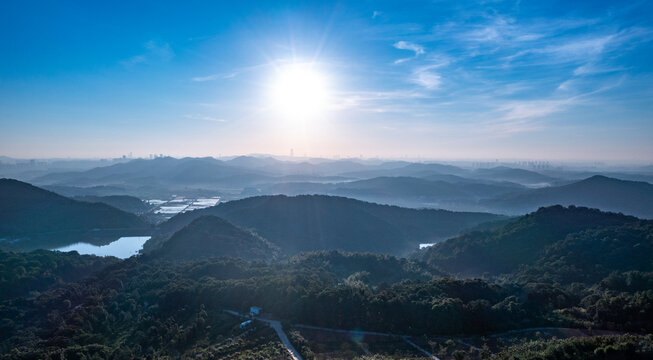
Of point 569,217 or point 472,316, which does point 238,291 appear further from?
point 569,217

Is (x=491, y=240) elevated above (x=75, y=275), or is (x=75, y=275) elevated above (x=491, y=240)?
(x=491, y=240)

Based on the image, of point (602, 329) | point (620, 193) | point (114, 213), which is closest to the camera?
point (602, 329)

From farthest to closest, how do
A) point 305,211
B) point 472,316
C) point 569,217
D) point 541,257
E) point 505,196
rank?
point 505,196 → point 305,211 → point 569,217 → point 541,257 → point 472,316

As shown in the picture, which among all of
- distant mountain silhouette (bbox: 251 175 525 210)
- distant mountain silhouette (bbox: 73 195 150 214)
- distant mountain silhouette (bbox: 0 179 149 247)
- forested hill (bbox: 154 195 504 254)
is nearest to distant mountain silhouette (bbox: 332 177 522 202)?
distant mountain silhouette (bbox: 251 175 525 210)

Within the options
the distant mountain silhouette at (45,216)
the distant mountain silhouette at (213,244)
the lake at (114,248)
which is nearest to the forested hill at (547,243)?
the distant mountain silhouette at (213,244)

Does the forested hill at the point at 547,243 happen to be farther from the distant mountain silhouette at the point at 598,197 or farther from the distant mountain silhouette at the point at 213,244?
the distant mountain silhouette at the point at 598,197

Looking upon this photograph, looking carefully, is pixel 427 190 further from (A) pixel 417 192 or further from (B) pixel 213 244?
(B) pixel 213 244

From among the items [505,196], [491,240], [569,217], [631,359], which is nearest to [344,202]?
[491,240]

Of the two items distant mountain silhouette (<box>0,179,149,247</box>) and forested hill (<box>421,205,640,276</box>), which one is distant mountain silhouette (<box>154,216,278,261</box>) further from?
distant mountain silhouette (<box>0,179,149,247</box>)
